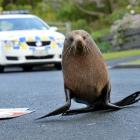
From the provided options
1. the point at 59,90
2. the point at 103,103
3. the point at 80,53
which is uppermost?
the point at 80,53

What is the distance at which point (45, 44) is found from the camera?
1925 cm

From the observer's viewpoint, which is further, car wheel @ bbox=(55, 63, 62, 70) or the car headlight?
car wheel @ bbox=(55, 63, 62, 70)

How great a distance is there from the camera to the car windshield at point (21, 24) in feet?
66.1

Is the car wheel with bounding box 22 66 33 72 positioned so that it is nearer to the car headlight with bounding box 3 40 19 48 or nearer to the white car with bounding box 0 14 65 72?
the white car with bounding box 0 14 65 72

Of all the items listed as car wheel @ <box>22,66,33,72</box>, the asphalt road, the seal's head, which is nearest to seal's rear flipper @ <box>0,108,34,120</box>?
the asphalt road

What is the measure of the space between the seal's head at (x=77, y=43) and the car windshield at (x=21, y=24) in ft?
40.5

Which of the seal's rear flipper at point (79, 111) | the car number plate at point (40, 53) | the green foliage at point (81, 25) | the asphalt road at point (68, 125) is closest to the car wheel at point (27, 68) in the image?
the car number plate at point (40, 53)

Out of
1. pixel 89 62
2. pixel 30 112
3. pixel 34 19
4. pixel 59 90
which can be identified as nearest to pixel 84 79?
pixel 89 62

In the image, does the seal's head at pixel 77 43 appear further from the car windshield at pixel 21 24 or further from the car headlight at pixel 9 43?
the car windshield at pixel 21 24

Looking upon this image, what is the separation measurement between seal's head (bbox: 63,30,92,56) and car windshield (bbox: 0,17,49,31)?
40.5 feet

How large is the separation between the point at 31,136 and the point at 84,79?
1.33 metres

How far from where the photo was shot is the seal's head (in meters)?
7.59

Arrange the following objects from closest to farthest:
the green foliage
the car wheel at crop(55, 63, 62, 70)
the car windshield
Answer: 1. the car wheel at crop(55, 63, 62, 70)
2. the car windshield
3. the green foliage

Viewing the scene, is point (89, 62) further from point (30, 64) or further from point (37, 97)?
point (30, 64)
